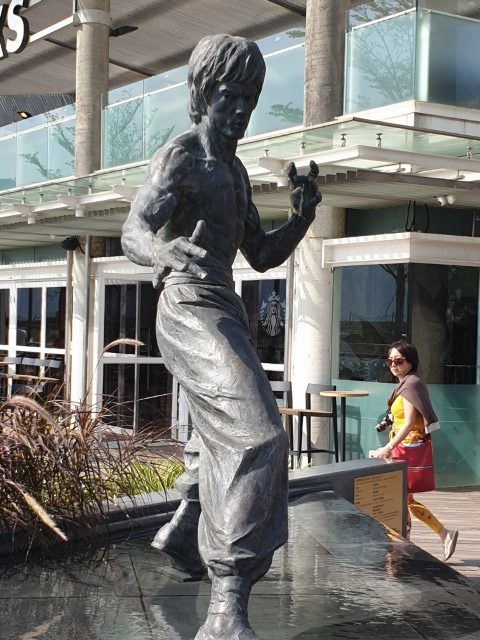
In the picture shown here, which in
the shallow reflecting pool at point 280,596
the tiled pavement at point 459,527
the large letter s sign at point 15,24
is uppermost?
the large letter s sign at point 15,24

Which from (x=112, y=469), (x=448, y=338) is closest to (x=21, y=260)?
(x=448, y=338)

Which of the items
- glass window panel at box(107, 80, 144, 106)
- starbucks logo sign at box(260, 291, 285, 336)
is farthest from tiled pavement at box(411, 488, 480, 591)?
glass window panel at box(107, 80, 144, 106)

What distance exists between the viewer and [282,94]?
1320 cm

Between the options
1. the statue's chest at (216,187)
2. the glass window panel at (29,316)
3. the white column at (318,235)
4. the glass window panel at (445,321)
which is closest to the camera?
the statue's chest at (216,187)

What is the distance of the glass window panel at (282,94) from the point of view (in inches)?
515

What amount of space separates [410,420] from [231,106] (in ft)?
13.2

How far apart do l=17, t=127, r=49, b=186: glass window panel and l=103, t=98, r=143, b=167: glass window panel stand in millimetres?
2237

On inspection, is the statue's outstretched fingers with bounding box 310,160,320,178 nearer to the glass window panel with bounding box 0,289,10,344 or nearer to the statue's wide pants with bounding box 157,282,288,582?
the statue's wide pants with bounding box 157,282,288,582

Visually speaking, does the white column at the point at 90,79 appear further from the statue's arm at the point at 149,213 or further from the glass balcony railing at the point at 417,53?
the statue's arm at the point at 149,213

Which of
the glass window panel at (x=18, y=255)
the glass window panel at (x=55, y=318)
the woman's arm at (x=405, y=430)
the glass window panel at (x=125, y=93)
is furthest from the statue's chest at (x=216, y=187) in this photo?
the glass window panel at (x=18, y=255)

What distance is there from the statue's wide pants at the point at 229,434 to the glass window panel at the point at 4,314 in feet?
56.8

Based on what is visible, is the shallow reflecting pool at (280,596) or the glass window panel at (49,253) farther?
the glass window panel at (49,253)

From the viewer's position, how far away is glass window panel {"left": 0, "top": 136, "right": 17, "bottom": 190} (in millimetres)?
18688

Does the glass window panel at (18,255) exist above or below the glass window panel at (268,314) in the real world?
above
